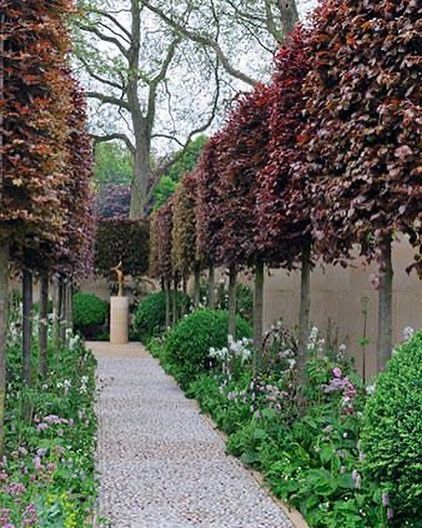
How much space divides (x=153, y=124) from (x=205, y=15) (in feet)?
23.0

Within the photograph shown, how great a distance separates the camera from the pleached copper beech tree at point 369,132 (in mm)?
4094

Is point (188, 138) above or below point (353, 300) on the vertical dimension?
above

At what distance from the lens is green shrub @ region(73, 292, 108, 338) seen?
68.5 ft

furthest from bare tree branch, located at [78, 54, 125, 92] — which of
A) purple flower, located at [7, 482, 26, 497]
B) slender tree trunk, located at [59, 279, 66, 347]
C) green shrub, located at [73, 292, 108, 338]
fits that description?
purple flower, located at [7, 482, 26, 497]

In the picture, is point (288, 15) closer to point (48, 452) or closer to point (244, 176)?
point (244, 176)

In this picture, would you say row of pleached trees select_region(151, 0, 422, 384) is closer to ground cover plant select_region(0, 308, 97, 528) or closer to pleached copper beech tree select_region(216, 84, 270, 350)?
pleached copper beech tree select_region(216, 84, 270, 350)

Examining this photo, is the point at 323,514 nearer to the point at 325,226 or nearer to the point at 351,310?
the point at 325,226

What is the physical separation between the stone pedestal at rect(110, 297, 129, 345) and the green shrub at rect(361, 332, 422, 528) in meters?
16.0

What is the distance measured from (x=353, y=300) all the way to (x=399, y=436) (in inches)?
223

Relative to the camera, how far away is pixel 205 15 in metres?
18.0

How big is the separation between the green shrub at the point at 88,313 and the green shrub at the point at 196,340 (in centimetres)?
969

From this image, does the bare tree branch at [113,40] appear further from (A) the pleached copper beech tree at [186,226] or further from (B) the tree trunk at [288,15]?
(A) the pleached copper beech tree at [186,226]

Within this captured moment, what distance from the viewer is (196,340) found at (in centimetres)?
1099

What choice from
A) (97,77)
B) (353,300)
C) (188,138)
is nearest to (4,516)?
(353,300)
